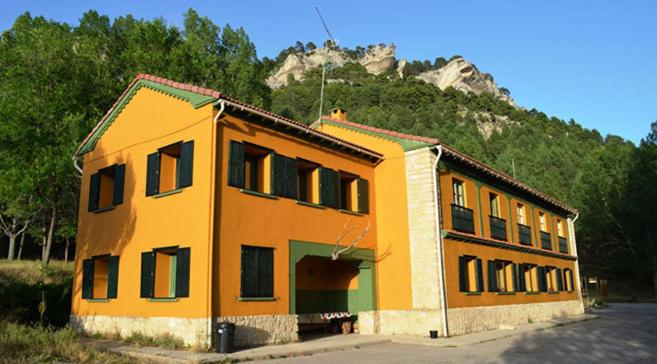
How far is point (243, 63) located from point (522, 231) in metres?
24.6

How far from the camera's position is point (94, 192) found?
665 inches

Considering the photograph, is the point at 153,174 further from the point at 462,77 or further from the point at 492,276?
the point at 462,77

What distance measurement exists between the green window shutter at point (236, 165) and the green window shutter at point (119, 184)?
439 centimetres

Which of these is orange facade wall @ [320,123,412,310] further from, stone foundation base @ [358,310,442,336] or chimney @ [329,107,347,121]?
chimney @ [329,107,347,121]

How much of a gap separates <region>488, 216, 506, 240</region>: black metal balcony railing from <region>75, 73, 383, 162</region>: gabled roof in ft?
19.3

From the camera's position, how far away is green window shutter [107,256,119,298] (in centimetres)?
1507

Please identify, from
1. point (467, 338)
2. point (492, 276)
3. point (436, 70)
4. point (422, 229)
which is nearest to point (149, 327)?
point (422, 229)

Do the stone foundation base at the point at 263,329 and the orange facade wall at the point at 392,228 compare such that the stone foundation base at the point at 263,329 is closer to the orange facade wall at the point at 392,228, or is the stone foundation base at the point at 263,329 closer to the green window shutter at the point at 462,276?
the orange facade wall at the point at 392,228

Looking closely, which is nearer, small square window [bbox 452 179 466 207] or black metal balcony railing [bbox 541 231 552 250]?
small square window [bbox 452 179 466 207]

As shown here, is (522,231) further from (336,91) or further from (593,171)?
(336,91)

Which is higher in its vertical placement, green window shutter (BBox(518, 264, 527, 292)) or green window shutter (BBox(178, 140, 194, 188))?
green window shutter (BBox(178, 140, 194, 188))

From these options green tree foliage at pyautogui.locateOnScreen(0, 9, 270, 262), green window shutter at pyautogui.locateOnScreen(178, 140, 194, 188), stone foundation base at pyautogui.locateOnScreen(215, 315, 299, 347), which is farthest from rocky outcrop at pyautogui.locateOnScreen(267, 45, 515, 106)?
stone foundation base at pyautogui.locateOnScreen(215, 315, 299, 347)

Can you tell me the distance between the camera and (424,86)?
100 meters

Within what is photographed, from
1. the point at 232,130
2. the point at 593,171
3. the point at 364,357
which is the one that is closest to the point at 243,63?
the point at 232,130
